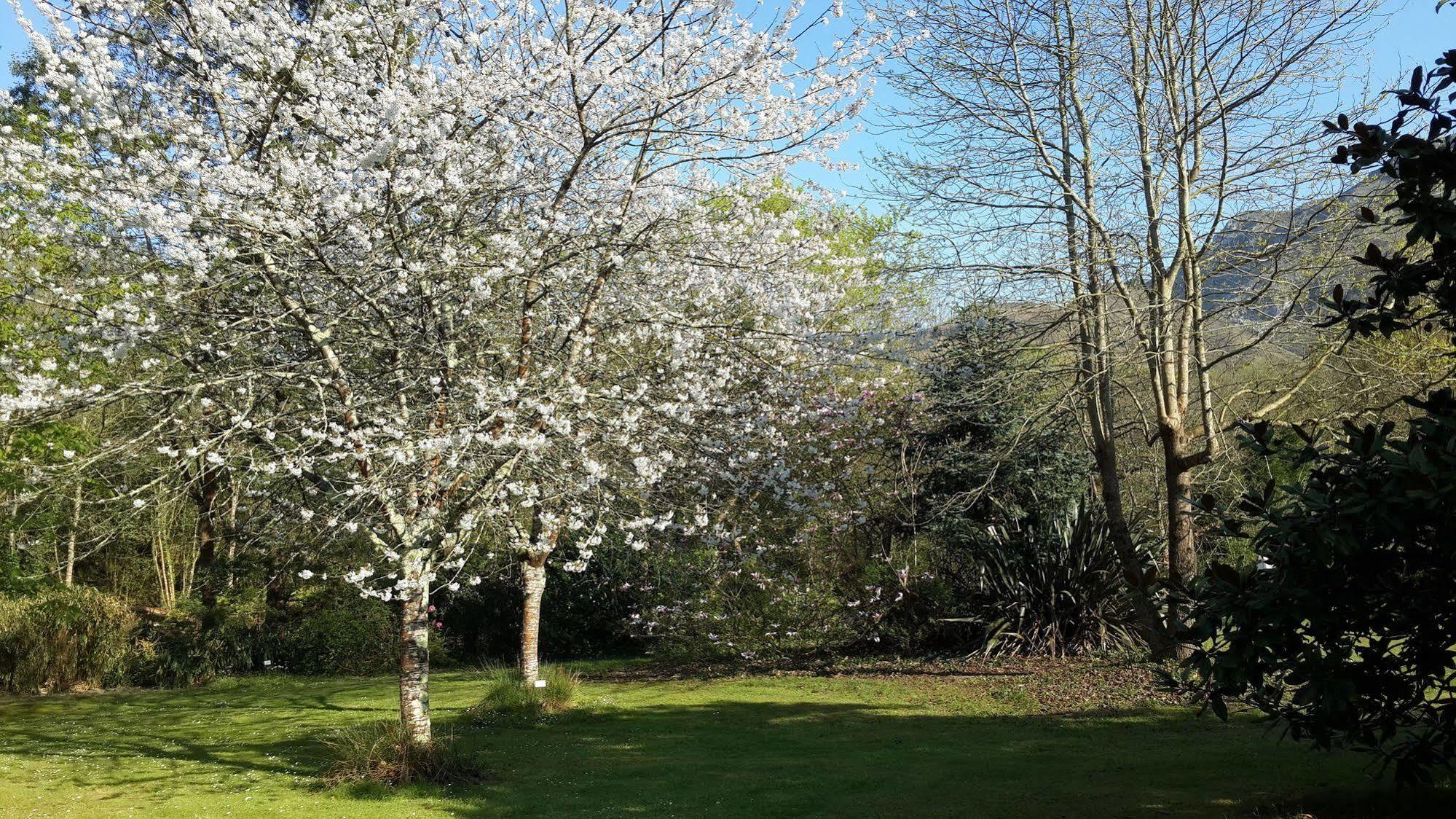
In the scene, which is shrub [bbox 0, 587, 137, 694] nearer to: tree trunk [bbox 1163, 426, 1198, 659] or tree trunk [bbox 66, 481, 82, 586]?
tree trunk [bbox 66, 481, 82, 586]

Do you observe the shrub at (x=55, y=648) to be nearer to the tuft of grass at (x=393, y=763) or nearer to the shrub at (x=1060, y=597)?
the tuft of grass at (x=393, y=763)

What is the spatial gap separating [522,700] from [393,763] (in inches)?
116

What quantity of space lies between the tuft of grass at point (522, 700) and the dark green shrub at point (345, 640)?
488 cm

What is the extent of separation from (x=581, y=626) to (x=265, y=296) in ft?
29.8

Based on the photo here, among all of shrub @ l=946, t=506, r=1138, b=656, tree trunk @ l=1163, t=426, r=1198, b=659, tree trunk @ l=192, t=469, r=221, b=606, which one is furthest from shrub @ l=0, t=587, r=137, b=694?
tree trunk @ l=1163, t=426, r=1198, b=659

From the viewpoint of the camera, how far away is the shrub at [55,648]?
13094 mm

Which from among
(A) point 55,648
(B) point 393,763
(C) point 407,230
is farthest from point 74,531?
(C) point 407,230

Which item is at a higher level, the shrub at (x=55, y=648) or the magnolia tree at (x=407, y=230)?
the magnolia tree at (x=407, y=230)

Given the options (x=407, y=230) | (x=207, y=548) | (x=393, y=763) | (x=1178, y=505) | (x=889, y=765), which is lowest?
(x=889, y=765)

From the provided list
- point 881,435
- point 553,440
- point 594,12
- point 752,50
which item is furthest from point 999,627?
point 594,12

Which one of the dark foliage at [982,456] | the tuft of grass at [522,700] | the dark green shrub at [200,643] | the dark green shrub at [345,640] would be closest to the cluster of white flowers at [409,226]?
the tuft of grass at [522,700]

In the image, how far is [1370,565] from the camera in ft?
11.6

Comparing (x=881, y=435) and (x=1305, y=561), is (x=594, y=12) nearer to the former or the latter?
(x=1305, y=561)

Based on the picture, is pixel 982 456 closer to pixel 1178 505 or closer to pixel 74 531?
pixel 1178 505
